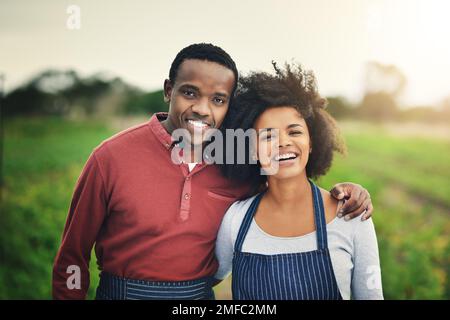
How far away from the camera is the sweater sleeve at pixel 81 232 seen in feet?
5.13

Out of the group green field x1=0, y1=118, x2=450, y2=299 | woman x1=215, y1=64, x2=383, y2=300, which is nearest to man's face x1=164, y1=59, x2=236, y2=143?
woman x1=215, y1=64, x2=383, y2=300

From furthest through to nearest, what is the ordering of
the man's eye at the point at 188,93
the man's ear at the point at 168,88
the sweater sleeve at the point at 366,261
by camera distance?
the man's ear at the point at 168,88
the man's eye at the point at 188,93
the sweater sleeve at the point at 366,261

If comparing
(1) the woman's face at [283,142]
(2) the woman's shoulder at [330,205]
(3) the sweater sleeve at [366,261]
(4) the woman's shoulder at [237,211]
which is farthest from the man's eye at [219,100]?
(3) the sweater sleeve at [366,261]

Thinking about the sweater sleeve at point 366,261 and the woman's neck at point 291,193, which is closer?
the sweater sleeve at point 366,261

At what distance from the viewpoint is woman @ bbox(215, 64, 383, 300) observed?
150cm

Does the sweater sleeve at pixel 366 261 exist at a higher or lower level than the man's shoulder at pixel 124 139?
lower

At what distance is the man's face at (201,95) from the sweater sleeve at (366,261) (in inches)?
24.0

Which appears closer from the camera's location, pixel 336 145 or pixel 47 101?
pixel 336 145

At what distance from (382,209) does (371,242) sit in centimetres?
324

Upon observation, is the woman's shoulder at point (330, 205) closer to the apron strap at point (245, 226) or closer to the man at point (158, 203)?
the man at point (158, 203)
